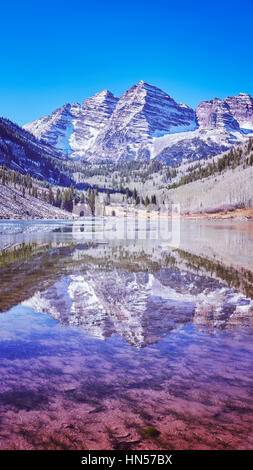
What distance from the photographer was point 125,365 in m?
7.02

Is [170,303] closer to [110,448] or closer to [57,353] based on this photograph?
[57,353]

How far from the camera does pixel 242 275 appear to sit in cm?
1742

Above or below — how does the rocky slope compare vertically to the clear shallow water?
above

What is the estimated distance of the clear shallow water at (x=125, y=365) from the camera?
4.86 metres

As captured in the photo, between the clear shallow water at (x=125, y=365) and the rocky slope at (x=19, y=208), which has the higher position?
the rocky slope at (x=19, y=208)

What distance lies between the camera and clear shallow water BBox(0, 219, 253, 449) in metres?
4.86

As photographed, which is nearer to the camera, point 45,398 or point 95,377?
point 45,398

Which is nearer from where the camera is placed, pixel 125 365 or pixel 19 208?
pixel 125 365

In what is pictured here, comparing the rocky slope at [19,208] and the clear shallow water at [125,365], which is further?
the rocky slope at [19,208]

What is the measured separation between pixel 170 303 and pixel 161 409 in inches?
276

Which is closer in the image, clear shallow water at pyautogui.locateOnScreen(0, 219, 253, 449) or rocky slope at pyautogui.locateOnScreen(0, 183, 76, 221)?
clear shallow water at pyautogui.locateOnScreen(0, 219, 253, 449)

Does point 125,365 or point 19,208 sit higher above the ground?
point 19,208

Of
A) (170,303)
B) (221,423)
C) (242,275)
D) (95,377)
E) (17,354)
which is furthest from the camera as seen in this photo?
(242,275)
